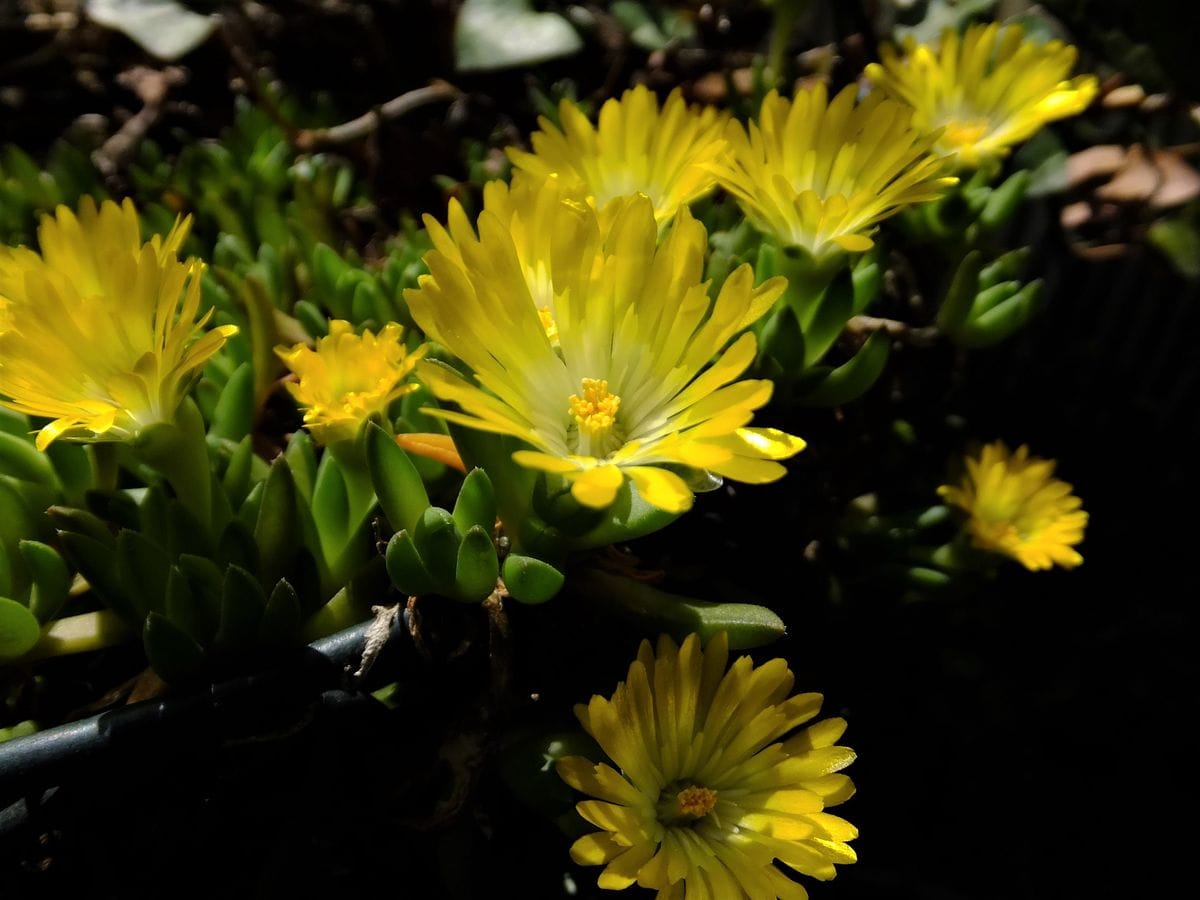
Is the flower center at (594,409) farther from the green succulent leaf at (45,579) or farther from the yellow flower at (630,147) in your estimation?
the green succulent leaf at (45,579)

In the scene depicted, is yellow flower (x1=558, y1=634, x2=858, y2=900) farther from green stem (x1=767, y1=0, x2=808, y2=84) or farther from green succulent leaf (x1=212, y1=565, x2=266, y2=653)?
green stem (x1=767, y1=0, x2=808, y2=84)

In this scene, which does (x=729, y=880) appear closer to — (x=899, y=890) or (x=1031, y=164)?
(x=899, y=890)

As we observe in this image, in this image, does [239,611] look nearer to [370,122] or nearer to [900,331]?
[900,331]

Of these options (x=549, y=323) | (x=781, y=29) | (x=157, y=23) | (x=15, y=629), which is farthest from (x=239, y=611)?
(x=157, y=23)

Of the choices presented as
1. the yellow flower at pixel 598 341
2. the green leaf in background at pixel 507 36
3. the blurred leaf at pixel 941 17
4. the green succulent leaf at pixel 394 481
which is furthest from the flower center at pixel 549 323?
the blurred leaf at pixel 941 17

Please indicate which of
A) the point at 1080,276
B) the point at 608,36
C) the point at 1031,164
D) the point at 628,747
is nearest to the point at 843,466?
the point at 628,747

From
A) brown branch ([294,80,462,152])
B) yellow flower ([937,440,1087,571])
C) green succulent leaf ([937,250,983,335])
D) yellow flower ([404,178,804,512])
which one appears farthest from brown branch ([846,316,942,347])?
brown branch ([294,80,462,152])

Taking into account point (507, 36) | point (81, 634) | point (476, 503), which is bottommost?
point (81, 634)
